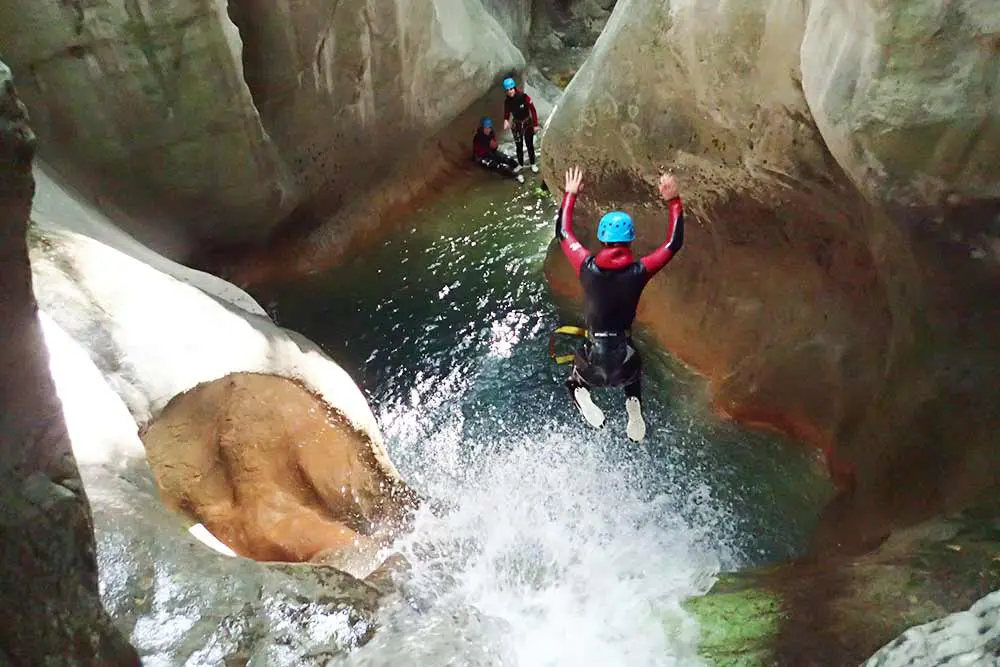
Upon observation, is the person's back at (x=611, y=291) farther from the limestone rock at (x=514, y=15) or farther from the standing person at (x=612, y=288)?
the limestone rock at (x=514, y=15)

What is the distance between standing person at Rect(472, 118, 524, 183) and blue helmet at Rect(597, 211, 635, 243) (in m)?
7.01

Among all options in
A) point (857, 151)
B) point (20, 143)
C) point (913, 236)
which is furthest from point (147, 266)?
point (913, 236)

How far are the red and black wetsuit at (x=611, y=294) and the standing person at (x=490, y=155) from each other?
669 centimetres

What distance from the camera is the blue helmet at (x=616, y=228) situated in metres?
4.78

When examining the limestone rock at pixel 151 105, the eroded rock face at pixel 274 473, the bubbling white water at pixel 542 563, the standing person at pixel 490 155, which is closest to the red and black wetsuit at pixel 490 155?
the standing person at pixel 490 155

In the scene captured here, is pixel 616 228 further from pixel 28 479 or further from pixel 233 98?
pixel 233 98

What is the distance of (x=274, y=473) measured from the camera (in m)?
5.00

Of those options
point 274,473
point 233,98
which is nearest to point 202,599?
point 274,473

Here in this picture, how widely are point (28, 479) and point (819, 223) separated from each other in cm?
543

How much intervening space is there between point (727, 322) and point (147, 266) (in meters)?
4.97

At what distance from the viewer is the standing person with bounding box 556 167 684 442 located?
485 centimetres

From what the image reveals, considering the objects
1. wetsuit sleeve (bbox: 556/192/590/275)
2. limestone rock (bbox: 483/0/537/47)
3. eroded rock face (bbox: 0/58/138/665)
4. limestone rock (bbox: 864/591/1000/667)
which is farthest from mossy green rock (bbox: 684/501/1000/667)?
limestone rock (bbox: 483/0/537/47)

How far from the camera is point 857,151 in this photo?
417 cm

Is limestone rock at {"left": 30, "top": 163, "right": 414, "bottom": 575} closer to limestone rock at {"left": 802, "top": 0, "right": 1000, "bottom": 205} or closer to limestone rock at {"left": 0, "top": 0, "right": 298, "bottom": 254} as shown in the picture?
limestone rock at {"left": 0, "top": 0, "right": 298, "bottom": 254}
